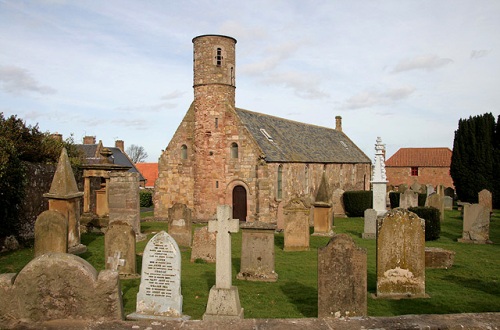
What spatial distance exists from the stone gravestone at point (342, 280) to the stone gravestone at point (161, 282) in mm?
2536

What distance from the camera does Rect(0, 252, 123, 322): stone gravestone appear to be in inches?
185

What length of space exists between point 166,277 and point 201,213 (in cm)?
2057

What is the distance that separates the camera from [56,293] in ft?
15.5

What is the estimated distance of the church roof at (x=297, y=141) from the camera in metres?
28.5

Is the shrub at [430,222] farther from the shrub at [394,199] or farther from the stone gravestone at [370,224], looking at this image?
the shrub at [394,199]

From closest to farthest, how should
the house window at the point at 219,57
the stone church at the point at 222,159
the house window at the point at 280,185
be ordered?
the stone church at the point at 222,159
the house window at the point at 280,185
the house window at the point at 219,57

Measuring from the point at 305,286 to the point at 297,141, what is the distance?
960 inches

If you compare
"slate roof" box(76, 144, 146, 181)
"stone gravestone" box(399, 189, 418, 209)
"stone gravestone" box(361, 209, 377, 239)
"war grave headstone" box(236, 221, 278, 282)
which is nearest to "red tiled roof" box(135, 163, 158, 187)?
"slate roof" box(76, 144, 146, 181)

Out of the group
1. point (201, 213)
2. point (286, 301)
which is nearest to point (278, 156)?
point (201, 213)

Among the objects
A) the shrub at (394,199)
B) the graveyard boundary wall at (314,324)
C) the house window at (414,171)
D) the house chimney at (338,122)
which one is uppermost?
the house chimney at (338,122)

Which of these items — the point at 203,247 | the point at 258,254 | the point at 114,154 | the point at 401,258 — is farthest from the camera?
the point at 114,154

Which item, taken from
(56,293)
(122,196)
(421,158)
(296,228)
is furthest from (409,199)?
(421,158)

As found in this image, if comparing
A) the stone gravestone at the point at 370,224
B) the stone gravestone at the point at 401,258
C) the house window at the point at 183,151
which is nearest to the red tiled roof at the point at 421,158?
the house window at the point at 183,151

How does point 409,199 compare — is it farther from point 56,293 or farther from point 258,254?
point 56,293
